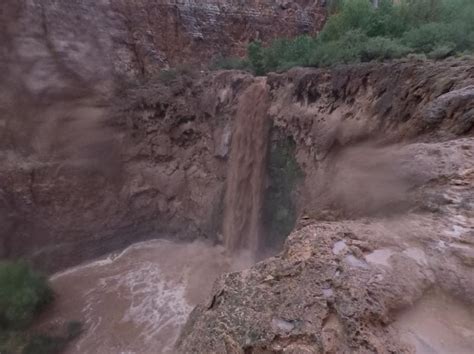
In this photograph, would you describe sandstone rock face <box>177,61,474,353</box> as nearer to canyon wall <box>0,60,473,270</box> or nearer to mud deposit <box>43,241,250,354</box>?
canyon wall <box>0,60,473,270</box>

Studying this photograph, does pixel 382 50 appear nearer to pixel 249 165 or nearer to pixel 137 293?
pixel 249 165

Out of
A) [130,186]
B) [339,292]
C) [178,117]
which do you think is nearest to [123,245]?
[130,186]

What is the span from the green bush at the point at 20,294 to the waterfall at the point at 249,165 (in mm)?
4174

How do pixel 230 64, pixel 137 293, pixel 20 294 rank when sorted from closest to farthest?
1. pixel 20 294
2. pixel 137 293
3. pixel 230 64

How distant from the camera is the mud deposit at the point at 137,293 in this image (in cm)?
536

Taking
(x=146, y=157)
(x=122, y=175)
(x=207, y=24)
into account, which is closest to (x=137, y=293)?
(x=122, y=175)

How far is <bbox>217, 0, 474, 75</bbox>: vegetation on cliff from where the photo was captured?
15.9ft

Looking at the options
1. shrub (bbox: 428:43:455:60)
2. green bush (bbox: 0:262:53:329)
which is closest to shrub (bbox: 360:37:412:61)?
shrub (bbox: 428:43:455:60)

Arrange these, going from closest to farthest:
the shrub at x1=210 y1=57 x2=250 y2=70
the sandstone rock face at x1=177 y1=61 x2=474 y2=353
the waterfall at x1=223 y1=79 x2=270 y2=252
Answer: the sandstone rock face at x1=177 y1=61 x2=474 y2=353 → the waterfall at x1=223 y1=79 x2=270 y2=252 → the shrub at x1=210 y1=57 x2=250 y2=70

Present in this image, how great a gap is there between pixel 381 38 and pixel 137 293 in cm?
738

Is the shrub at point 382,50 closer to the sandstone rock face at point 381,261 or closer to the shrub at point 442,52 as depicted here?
the shrub at point 442,52

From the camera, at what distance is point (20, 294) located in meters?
5.56

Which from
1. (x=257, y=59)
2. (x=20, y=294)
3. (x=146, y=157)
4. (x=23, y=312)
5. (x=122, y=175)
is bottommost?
(x=23, y=312)

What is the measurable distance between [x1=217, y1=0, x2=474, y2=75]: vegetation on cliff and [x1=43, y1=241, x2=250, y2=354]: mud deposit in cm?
509
